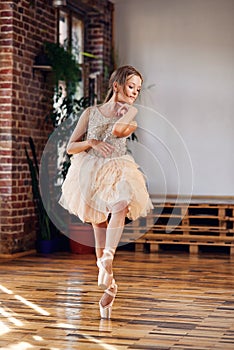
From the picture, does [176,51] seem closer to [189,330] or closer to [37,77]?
[37,77]

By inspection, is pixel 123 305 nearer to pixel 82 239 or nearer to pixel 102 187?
pixel 102 187

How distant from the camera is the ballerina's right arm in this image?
4.38 m

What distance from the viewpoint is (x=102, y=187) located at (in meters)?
4.44

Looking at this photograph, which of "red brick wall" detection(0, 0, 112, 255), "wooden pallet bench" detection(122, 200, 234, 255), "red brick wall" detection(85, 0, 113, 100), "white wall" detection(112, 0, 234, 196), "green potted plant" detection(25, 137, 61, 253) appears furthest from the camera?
"red brick wall" detection(85, 0, 113, 100)

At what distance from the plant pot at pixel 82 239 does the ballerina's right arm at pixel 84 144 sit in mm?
3341

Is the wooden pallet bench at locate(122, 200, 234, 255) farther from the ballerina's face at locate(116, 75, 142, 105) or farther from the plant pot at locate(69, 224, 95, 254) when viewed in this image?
the ballerina's face at locate(116, 75, 142, 105)

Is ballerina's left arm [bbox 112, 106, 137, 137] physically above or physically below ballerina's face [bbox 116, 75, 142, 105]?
below

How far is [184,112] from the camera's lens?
29.2 feet

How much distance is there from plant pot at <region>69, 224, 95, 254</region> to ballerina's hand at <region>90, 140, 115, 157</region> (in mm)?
3483

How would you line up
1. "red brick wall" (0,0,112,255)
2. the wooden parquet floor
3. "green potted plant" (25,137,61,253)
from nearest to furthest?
1. the wooden parquet floor
2. "red brick wall" (0,0,112,255)
3. "green potted plant" (25,137,61,253)

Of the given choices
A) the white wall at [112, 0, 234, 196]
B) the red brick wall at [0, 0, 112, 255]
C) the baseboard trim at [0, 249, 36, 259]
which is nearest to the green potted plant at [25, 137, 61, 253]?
the red brick wall at [0, 0, 112, 255]

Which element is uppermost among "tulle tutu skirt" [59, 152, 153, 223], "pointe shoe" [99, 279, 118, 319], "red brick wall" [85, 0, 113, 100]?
"red brick wall" [85, 0, 113, 100]

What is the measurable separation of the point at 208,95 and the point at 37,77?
2.11m

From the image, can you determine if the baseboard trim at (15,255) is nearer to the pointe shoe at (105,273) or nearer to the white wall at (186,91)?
the white wall at (186,91)
